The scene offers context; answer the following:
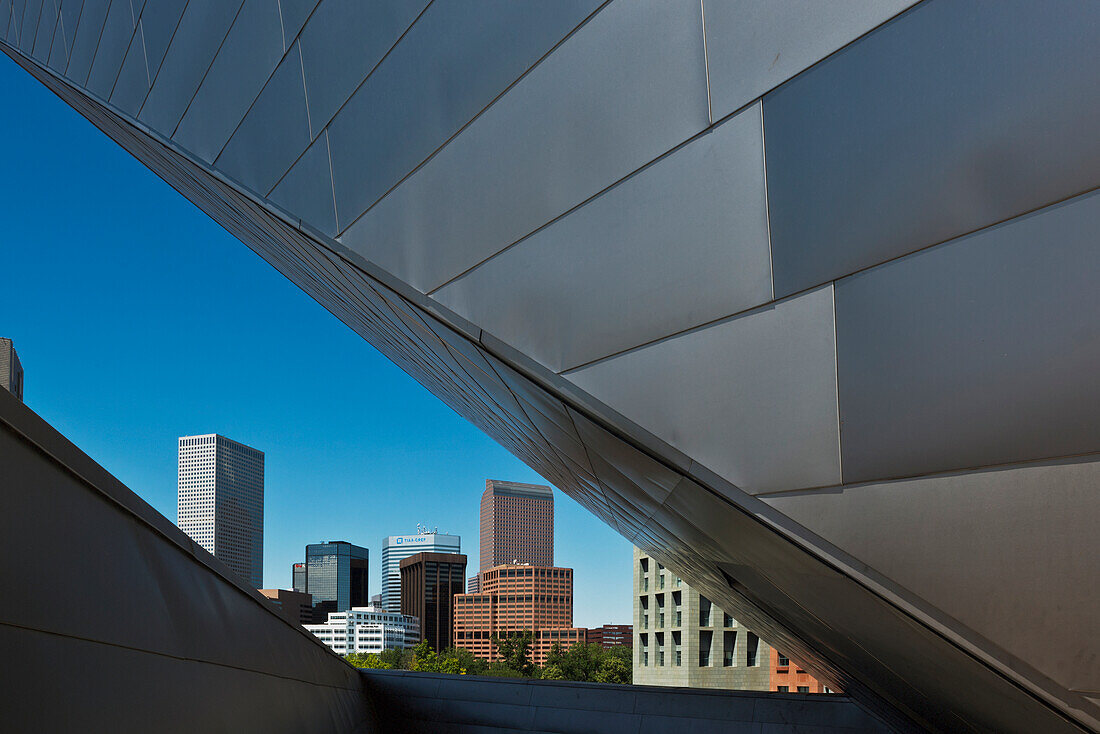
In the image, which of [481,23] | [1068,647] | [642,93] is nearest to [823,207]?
[642,93]

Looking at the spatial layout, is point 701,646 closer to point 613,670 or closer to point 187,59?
point 187,59

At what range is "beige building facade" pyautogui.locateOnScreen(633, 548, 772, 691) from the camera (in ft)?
134

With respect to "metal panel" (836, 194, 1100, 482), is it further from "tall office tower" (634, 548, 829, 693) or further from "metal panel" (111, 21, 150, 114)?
"tall office tower" (634, 548, 829, 693)

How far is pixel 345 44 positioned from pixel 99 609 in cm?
559

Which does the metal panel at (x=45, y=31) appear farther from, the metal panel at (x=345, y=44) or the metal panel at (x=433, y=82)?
the metal panel at (x=433, y=82)

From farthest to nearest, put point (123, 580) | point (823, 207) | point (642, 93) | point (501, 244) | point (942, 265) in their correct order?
point (501, 244) < point (642, 93) < point (823, 207) < point (942, 265) < point (123, 580)

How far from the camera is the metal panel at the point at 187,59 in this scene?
904 cm

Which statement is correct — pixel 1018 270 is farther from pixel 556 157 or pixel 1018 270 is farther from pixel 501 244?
pixel 501 244

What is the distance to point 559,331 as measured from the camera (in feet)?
15.7

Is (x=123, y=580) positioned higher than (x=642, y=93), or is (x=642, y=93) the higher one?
(x=642, y=93)

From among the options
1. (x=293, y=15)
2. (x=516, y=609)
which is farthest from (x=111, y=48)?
(x=516, y=609)

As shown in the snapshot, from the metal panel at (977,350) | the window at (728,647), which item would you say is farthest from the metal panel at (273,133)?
the window at (728,647)

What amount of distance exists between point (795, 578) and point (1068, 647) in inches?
66.6

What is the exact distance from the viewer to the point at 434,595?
175m
